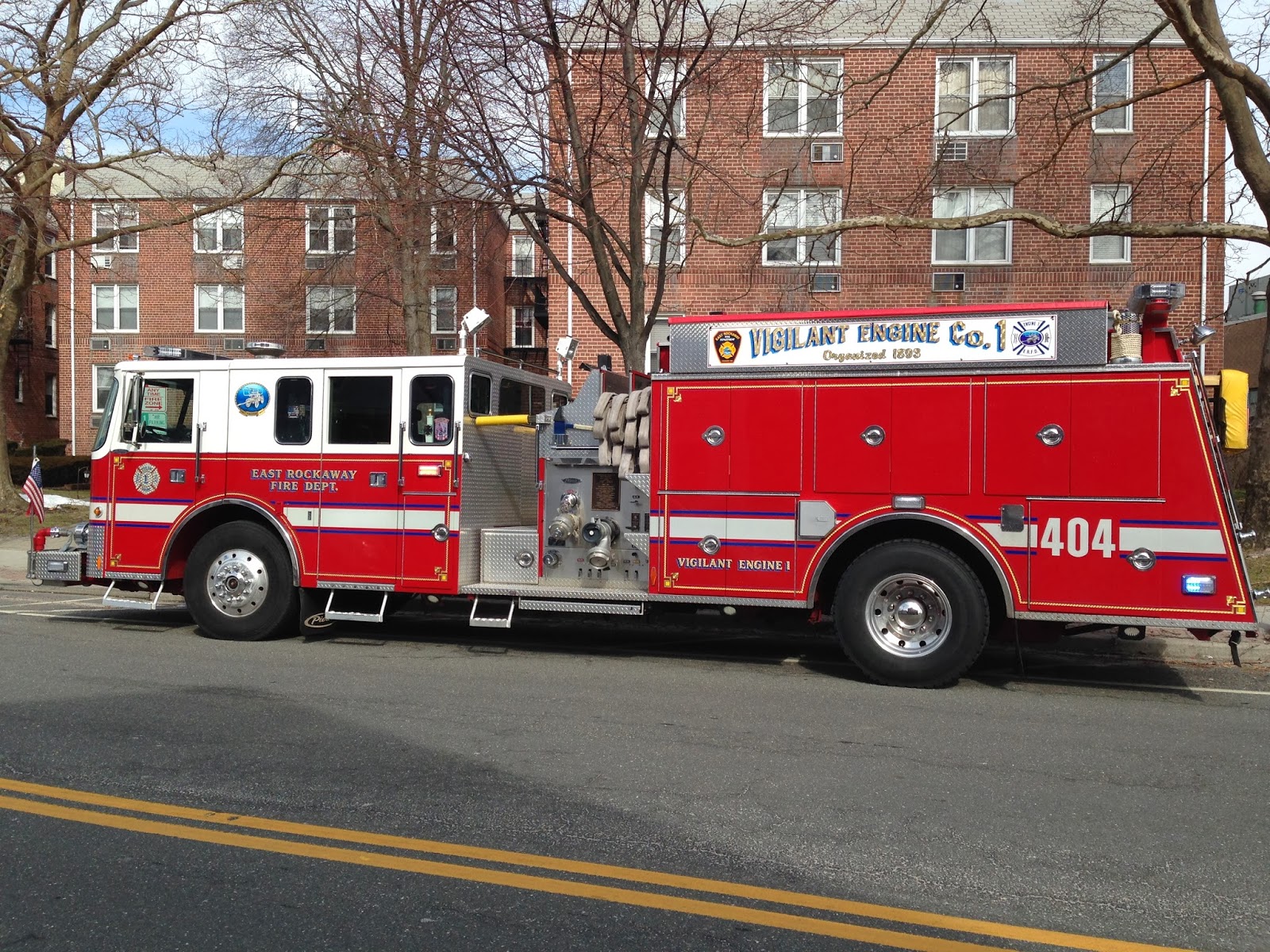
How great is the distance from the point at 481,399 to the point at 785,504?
2.96 meters

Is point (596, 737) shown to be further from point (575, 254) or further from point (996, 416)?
point (575, 254)

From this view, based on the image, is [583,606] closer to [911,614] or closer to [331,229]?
[911,614]

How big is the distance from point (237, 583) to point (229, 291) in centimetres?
2741

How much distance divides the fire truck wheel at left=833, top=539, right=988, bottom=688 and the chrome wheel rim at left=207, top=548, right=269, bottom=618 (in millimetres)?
4996

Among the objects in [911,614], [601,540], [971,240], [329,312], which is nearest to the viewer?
[911,614]

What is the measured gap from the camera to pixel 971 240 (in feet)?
77.4

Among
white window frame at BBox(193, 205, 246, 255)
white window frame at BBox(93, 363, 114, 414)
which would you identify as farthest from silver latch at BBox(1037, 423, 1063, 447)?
white window frame at BBox(93, 363, 114, 414)

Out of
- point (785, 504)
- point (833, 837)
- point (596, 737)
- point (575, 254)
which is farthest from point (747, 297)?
point (833, 837)

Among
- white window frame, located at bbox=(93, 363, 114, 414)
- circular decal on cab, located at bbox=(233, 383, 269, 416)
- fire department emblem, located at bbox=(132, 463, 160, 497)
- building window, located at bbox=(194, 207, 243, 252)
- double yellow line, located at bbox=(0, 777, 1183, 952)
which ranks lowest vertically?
double yellow line, located at bbox=(0, 777, 1183, 952)

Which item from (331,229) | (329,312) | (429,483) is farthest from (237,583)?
(329,312)

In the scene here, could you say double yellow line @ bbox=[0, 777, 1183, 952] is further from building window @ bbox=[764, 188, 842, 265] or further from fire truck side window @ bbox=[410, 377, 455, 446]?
building window @ bbox=[764, 188, 842, 265]

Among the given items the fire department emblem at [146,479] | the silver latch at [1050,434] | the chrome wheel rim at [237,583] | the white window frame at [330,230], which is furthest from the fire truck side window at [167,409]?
the white window frame at [330,230]

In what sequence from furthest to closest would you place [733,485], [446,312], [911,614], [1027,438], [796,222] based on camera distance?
[446,312]
[796,222]
[733,485]
[911,614]
[1027,438]

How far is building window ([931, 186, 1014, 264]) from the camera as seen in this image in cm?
2333
